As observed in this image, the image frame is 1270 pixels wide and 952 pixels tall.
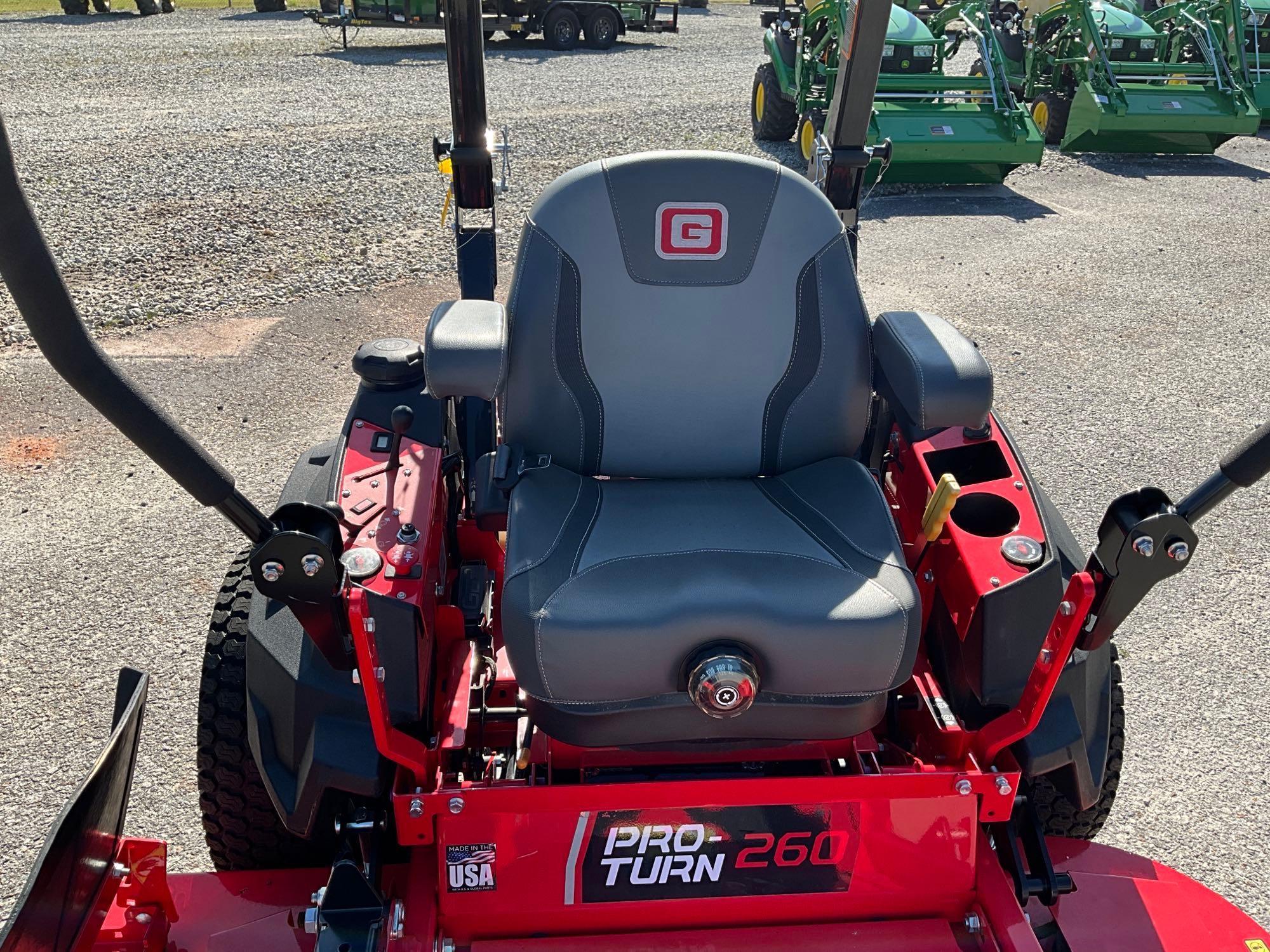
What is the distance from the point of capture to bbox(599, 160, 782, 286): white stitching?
2.09 meters

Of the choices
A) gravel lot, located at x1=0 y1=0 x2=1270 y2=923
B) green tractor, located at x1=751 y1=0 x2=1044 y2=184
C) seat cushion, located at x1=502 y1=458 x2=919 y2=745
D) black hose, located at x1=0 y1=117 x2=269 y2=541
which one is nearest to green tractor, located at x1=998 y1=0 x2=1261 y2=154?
gravel lot, located at x1=0 y1=0 x2=1270 y2=923

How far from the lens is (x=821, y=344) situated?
2.14m

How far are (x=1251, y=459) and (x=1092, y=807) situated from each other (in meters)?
0.82

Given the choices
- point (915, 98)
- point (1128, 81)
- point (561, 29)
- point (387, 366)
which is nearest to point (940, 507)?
point (387, 366)

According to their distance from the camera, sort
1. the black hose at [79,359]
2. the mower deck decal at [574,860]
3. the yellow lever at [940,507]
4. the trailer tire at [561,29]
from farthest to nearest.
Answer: the trailer tire at [561,29]
the yellow lever at [940,507]
the mower deck decal at [574,860]
the black hose at [79,359]

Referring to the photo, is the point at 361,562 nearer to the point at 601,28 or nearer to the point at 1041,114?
the point at 1041,114

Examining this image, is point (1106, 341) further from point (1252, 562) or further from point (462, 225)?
point (462, 225)

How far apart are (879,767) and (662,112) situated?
30.6ft

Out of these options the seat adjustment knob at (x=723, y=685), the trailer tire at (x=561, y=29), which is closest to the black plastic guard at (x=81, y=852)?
the seat adjustment knob at (x=723, y=685)

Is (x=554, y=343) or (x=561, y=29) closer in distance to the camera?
(x=554, y=343)

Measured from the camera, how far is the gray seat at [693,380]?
181 centimetres

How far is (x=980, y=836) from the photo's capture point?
186 cm

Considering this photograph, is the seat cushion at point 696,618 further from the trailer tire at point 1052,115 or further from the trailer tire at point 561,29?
the trailer tire at point 561,29

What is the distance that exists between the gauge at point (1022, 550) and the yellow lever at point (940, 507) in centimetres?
12
